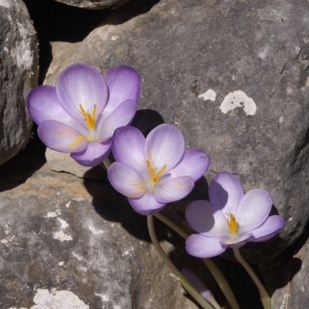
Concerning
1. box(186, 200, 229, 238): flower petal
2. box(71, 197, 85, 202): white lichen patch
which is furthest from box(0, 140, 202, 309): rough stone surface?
box(186, 200, 229, 238): flower petal

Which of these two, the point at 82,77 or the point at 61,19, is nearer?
the point at 82,77

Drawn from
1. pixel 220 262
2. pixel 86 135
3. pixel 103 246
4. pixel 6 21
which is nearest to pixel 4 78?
pixel 6 21

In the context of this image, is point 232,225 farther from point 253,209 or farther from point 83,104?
point 83,104

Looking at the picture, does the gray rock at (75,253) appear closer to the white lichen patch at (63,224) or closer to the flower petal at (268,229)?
the white lichen patch at (63,224)

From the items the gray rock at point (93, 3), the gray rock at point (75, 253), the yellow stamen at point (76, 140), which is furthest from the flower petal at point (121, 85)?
the gray rock at point (75, 253)

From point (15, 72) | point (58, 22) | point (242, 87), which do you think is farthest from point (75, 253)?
point (58, 22)

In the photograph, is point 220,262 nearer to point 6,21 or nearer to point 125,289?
point 125,289

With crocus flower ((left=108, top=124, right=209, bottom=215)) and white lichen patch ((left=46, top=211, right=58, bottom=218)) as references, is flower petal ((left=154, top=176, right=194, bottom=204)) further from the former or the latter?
white lichen patch ((left=46, top=211, right=58, bottom=218))
